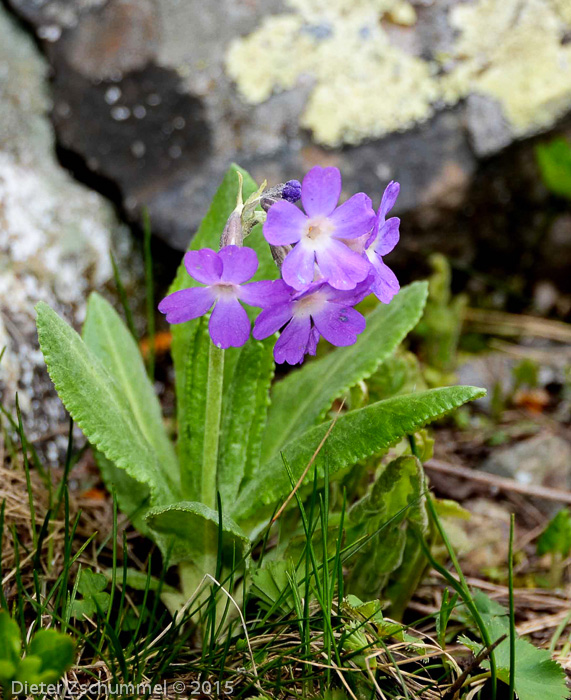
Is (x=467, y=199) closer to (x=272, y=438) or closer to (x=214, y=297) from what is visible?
(x=272, y=438)

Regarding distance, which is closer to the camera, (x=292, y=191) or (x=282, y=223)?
(x=282, y=223)

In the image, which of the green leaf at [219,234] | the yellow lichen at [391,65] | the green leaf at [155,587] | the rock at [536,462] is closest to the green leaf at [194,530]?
the green leaf at [155,587]

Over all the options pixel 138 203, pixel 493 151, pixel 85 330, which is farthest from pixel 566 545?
pixel 138 203

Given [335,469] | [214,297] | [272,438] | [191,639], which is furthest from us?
[272,438]

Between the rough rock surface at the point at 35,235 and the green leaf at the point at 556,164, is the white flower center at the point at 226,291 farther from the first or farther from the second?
the green leaf at the point at 556,164

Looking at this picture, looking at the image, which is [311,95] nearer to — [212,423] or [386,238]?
A: [386,238]

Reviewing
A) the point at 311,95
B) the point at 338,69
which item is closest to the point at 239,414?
the point at 311,95
